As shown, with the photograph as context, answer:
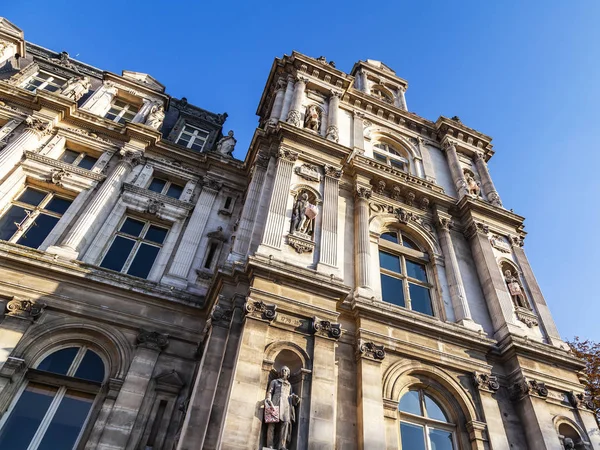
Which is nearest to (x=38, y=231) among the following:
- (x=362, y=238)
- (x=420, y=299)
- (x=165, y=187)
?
(x=165, y=187)

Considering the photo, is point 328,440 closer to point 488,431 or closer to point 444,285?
point 488,431

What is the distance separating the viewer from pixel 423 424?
39.5 feet

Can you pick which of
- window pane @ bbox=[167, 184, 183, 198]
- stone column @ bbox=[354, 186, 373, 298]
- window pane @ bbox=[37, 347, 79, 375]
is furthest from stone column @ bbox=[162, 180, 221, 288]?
stone column @ bbox=[354, 186, 373, 298]

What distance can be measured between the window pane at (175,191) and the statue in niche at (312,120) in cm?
642

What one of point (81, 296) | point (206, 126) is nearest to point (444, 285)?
point (81, 296)

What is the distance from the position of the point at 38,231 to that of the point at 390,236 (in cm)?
1341

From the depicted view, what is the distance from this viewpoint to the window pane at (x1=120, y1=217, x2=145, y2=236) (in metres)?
16.7

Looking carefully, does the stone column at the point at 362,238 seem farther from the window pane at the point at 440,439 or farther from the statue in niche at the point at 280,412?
the statue in niche at the point at 280,412

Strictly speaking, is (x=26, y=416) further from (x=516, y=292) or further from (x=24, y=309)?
(x=516, y=292)

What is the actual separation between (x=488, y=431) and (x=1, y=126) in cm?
2165

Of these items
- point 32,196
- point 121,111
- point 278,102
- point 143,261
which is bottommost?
point 143,261

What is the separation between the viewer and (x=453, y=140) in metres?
25.2

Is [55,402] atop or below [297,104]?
below

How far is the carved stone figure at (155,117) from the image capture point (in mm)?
21281
